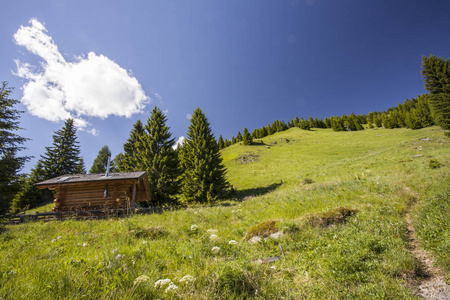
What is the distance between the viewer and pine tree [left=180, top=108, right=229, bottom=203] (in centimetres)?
2194

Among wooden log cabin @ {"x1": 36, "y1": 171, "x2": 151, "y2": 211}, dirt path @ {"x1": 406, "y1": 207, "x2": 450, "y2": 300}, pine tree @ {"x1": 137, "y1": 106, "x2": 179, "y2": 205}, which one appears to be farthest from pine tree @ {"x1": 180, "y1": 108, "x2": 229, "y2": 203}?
dirt path @ {"x1": 406, "y1": 207, "x2": 450, "y2": 300}

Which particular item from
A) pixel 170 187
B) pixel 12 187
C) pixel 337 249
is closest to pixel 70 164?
pixel 12 187

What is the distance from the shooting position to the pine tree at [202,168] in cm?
2194

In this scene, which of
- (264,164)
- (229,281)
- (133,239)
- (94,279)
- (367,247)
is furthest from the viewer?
(264,164)

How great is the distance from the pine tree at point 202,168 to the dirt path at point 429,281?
18.8 meters

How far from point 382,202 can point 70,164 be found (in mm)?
49810

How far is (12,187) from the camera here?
13.7 meters

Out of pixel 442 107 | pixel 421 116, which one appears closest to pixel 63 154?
pixel 442 107

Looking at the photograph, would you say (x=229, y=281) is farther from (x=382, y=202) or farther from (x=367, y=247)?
(x=382, y=202)

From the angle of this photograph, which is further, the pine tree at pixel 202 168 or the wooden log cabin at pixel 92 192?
the pine tree at pixel 202 168

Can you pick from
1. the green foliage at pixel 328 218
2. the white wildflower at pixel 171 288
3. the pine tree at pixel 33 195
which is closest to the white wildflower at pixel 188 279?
the white wildflower at pixel 171 288

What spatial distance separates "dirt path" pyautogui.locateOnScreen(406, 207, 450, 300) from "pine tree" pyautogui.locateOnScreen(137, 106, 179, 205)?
21048 mm

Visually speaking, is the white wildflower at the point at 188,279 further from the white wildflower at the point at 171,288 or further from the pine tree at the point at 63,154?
the pine tree at the point at 63,154

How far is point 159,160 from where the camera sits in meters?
21.7
